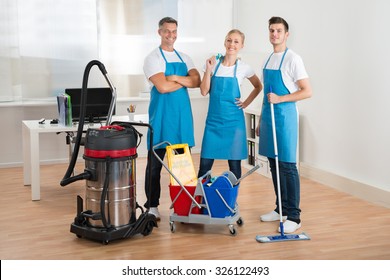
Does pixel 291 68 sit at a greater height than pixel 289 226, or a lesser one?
greater

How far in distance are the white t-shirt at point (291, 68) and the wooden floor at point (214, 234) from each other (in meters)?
1.02

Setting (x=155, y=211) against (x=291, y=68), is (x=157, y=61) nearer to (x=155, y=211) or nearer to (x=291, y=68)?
(x=291, y=68)

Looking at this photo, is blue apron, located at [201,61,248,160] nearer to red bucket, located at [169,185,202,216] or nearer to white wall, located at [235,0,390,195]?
red bucket, located at [169,185,202,216]

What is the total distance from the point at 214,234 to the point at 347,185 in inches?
68.4

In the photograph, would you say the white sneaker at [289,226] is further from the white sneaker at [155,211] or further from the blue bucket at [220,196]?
the white sneaker at [155,211]

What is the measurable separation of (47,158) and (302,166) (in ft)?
9.19

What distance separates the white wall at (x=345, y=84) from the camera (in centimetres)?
510

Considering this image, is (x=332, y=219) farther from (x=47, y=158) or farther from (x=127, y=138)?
(x=47, y=158)

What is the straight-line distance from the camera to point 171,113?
456cm

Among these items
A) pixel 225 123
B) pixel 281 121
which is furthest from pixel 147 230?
pixel 281 121

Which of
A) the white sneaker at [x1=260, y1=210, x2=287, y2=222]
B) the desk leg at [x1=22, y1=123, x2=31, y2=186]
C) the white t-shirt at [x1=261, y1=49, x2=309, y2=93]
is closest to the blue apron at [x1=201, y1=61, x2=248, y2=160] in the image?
the white t-shirt at [x1=261, y1=49, x2=309, y2=93]

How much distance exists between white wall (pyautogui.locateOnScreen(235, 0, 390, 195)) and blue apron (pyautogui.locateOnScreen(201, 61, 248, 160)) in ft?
4.27

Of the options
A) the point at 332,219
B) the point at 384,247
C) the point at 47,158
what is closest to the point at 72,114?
the point at 47,158

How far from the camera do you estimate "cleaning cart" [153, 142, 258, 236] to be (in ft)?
13.8
